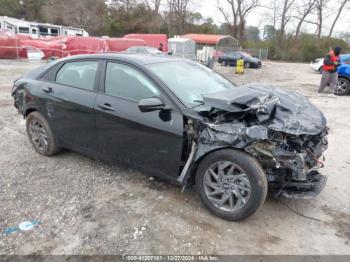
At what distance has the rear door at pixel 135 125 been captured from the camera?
9.71 ft

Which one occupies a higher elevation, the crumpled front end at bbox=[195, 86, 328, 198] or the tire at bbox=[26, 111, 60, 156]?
the crumpled front end at bbox=[195, 86, 328, 198]

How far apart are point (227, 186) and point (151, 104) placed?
1.12 metres

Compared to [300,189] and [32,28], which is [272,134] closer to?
[300,189]

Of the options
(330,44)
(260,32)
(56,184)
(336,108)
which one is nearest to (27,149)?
(56,184)

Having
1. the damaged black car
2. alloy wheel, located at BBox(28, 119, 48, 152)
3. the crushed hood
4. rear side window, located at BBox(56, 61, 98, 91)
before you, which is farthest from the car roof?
alloy wheel, located at BBox(28, 119, 48, 152)

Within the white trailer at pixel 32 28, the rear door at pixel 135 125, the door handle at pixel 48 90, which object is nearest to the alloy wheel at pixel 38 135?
the door handle at pixel 48 90

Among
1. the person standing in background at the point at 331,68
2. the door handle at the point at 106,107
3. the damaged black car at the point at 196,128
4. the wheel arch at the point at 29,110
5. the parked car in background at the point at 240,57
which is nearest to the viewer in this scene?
the damaged black car at the point at 196,128

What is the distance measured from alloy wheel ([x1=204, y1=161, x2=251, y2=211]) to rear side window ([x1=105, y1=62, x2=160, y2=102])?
3.41 ft

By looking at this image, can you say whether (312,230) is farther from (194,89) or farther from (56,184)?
(56,184)

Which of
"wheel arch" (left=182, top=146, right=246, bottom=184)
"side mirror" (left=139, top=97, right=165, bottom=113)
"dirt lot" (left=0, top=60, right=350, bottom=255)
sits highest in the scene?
"side mirror" (left=139, top=97, right=165, bottom=113)

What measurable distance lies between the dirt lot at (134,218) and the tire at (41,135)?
0.22m

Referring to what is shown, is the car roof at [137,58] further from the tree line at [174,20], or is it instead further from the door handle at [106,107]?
the tree line at [174,20]

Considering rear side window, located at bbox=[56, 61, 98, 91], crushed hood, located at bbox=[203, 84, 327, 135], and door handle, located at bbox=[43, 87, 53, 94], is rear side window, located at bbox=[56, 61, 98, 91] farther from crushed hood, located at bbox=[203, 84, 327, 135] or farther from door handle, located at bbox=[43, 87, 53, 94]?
crushed hood, located at bbox=[203, 84, 327, 135]

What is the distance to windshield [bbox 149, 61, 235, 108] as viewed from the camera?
10.2 ft
